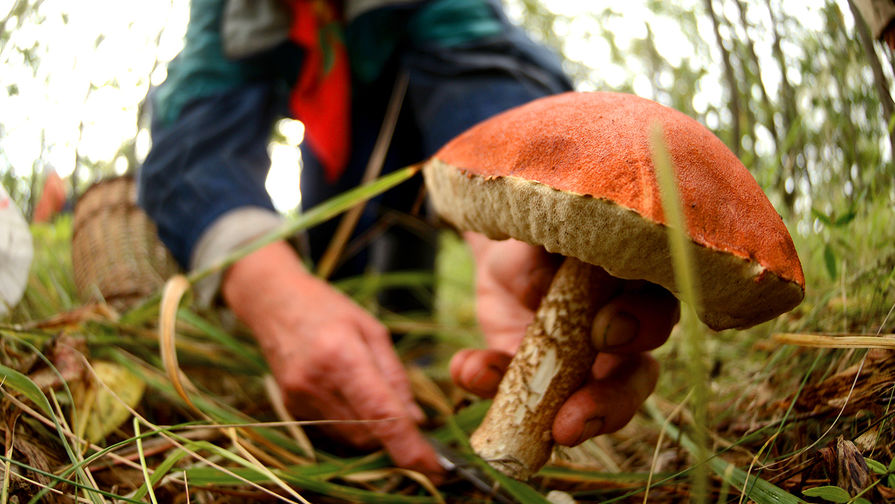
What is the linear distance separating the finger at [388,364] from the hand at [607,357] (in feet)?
0.72

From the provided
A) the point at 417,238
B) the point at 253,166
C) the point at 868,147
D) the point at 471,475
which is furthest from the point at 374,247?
the point at 868,147

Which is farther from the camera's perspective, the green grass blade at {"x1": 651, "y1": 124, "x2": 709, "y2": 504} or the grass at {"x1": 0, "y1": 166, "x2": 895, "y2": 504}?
the grass at {"x1": 0, "y1": 166, "x2": 895, "y2": 504}

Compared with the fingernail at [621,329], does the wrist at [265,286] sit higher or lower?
lower

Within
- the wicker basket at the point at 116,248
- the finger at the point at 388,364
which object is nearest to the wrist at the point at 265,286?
the finger at the point at 388,364

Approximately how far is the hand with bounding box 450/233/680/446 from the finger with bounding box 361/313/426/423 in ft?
0.72

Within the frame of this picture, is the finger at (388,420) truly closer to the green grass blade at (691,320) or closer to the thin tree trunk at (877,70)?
the green grass blade at (691,320)

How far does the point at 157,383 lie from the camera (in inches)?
29.6

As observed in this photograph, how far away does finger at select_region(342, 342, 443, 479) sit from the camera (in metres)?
0.73

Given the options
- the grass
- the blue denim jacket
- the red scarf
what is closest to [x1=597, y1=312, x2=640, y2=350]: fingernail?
the grass

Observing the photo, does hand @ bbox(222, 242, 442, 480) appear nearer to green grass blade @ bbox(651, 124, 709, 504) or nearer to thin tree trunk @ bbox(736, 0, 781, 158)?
green grass blade @ bbox(651, 124, 709, 504)

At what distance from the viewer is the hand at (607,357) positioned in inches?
21.0

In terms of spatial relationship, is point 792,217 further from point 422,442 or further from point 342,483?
point 342,483

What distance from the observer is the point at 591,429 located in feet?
1.78

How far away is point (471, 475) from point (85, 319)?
2.08ft
